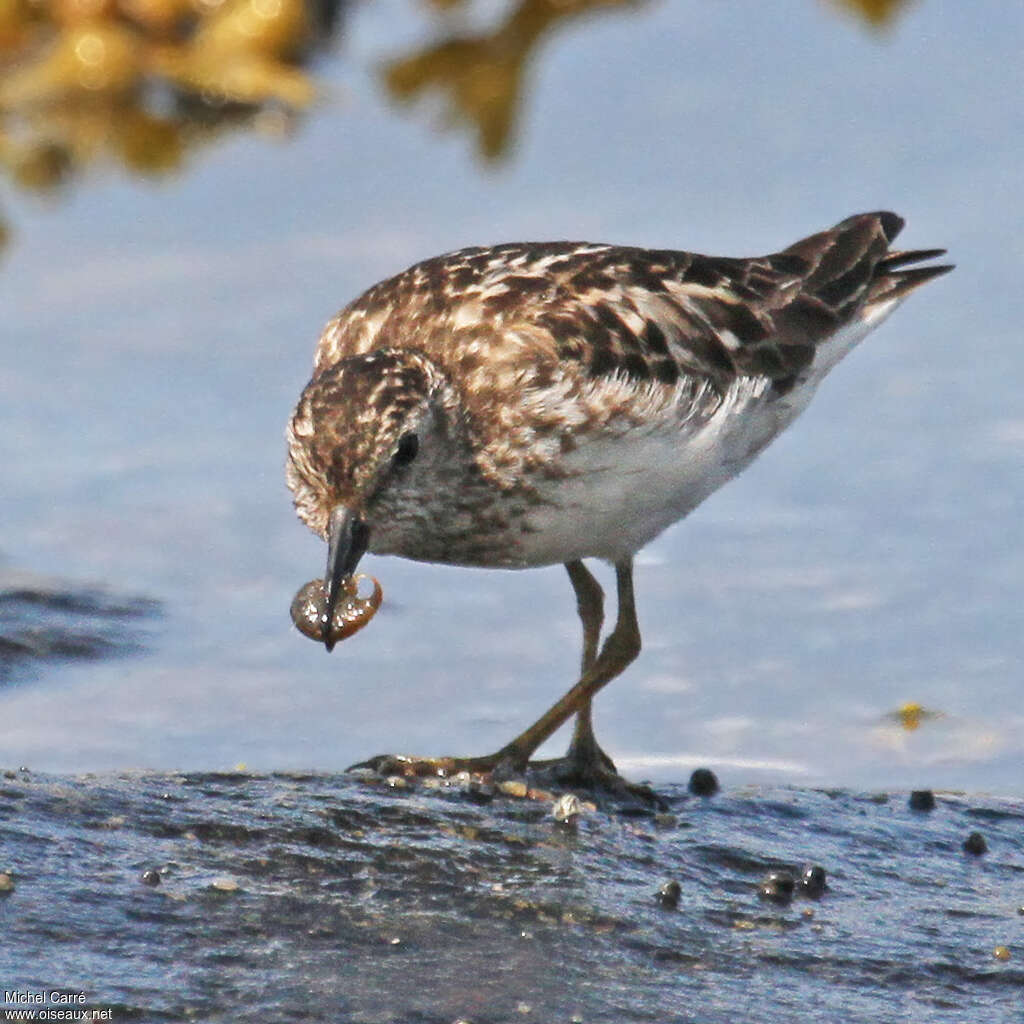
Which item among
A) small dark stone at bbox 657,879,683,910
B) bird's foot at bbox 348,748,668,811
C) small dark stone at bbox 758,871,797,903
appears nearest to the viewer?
small dark stone at bbox 657,879,683,910

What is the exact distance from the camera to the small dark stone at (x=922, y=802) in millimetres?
6531

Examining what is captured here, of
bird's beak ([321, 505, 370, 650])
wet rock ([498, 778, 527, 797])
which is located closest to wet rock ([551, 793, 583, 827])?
wet rock ([498, 778, 527, 797])

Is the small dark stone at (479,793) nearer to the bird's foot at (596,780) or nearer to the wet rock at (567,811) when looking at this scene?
the wet rock at (567,811)

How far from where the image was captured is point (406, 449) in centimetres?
616

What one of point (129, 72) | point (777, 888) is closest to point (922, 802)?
point (777, 888)

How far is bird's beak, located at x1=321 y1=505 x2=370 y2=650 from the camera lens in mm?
5852

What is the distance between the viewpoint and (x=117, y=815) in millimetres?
5617

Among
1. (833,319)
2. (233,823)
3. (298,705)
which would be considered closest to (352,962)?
(233,823)

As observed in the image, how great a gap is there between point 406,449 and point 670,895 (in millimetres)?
1620

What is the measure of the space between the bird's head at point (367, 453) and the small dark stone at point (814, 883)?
1.52 metres

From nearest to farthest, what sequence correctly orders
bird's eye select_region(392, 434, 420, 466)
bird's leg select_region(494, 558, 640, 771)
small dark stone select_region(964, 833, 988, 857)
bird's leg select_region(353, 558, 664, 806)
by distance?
bird's eye select_region(392, 434, 420, 466)
small dark stone select_region(964, 833, 988, 857)
bird's leg select_region(353, 558, 664, 806)
bird's leg select_region(494, 558, 640, 771)

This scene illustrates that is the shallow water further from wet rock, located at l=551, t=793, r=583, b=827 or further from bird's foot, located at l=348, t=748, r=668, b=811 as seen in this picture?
bird's foot, located at l=348, t=748, r=668, b=811

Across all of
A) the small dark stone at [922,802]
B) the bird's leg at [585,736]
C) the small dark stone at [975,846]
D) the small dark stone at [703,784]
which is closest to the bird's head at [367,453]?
the bird's leg at [585,736]

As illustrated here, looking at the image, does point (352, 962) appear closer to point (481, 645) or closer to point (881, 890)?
point (881, 890)
